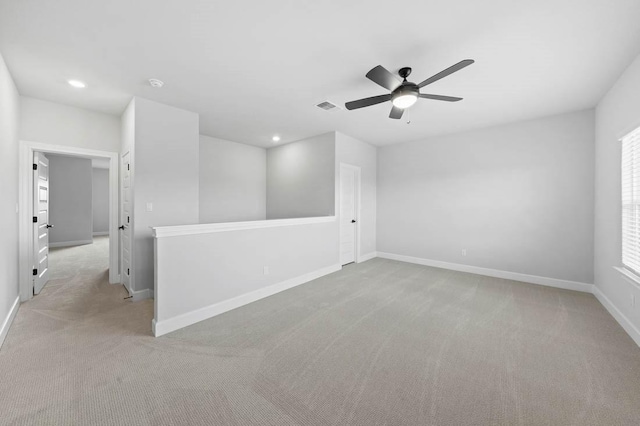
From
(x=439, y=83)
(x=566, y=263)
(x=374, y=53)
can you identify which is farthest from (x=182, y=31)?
(x=566, y=263)

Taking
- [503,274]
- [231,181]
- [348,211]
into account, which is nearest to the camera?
[503,274]

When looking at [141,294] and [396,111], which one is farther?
[141,294]

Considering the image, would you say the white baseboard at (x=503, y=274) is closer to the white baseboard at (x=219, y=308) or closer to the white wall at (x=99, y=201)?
the white baseboard at (x=219, y=308)

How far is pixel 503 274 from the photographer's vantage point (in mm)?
4414

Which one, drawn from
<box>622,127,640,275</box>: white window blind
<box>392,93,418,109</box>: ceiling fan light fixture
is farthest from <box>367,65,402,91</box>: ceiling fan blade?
<box>622,127,640,275</box>: white window blind

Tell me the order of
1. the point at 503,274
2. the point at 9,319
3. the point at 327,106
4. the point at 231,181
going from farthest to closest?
the point at 231,181 < the point at 503,274 < the point at 327,106 < the point at 9,319

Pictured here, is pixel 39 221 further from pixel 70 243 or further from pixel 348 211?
pixel 70 243

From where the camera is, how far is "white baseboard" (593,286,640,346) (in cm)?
238

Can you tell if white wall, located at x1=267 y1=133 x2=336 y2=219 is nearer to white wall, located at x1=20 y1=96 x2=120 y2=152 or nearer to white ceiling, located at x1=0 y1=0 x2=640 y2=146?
white ceiling, located at x1=0 y1=0 x2=640 y2=146

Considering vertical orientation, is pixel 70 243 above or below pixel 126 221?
below

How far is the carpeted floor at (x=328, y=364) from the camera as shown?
1.57 metres

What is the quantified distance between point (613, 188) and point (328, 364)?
12.8ft

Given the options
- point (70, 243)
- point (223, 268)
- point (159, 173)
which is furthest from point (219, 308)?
point (70, 243)

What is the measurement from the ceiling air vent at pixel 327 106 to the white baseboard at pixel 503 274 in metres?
3.63
